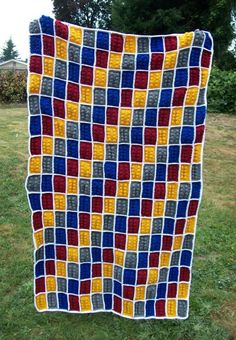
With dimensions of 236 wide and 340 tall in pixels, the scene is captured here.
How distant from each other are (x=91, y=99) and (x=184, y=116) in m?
0.54

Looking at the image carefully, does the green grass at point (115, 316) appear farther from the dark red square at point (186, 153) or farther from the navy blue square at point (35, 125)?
the navy blue square at point (35, 125)

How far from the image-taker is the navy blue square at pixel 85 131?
9.02ft

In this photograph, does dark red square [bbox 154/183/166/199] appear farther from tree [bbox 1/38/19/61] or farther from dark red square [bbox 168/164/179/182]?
tree [bbox 1/38/19/61]

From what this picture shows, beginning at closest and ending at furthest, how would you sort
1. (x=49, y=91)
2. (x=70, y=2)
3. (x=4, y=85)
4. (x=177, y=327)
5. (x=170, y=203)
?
(x=49, y=91), (x=170, y=203), (x=177, y=327), (x=4, y=85), (x=70, y=2)

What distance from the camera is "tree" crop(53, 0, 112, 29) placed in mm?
33719

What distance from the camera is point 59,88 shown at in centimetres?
267

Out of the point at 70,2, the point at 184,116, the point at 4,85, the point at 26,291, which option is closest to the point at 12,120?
the point at 4,85

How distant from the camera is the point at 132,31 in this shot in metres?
18.7

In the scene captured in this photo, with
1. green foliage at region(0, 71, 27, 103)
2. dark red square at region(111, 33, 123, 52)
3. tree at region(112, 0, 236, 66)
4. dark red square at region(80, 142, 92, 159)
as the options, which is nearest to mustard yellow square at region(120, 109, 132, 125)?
dark red square at region(80, 142, 92, 159)

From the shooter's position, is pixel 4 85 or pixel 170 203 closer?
pixel 170 203

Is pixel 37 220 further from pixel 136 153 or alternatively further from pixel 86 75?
pixel 86 75

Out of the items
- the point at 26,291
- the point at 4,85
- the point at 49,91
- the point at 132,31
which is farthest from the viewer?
the point at 132,31

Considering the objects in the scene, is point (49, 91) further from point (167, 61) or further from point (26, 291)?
point (26, 291)

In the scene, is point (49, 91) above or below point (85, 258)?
above
